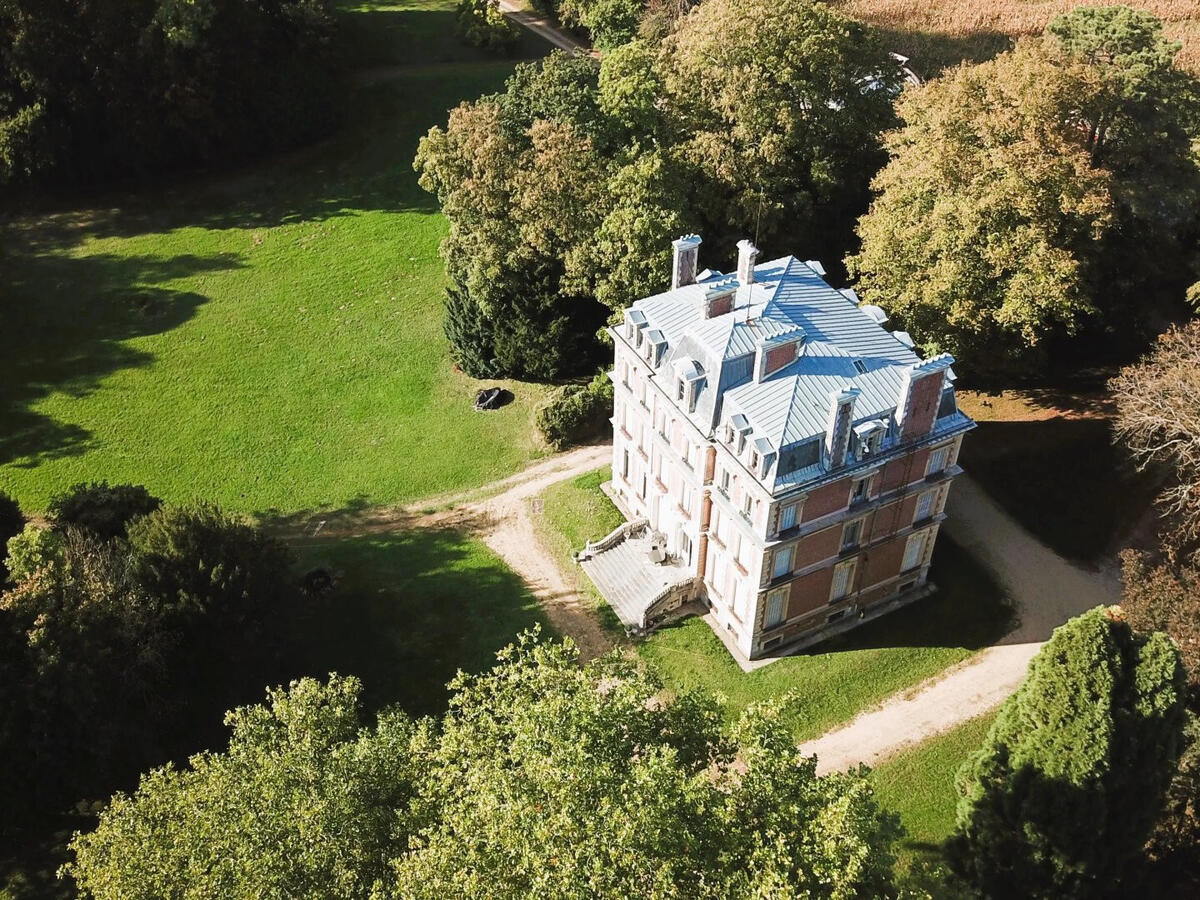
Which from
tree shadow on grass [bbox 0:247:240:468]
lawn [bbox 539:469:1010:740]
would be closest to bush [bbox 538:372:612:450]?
lawn [bbox 539:469:1010:740]

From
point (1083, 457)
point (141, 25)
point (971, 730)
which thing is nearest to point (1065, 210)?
point (1083, 457)

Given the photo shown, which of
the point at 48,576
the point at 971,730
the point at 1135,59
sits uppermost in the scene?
the point at 1135,59

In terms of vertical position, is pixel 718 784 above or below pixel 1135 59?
below

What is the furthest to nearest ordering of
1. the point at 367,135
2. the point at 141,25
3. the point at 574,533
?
the point at 367,135 < the point at 141,25 < the point at 574,533

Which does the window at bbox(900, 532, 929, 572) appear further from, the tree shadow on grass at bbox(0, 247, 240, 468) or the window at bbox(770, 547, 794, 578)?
the tree shadow on grass at bbox(0, 247, 240, 468)

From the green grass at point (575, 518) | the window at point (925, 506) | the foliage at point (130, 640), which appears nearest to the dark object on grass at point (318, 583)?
the foliage at point (130, 640)

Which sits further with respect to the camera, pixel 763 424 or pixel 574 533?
pixel 574 533

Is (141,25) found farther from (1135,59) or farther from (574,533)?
(1135,59)

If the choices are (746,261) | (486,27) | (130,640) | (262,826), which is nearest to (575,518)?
(746,261)

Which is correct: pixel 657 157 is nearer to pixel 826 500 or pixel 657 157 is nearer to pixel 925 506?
pixel 826 500
